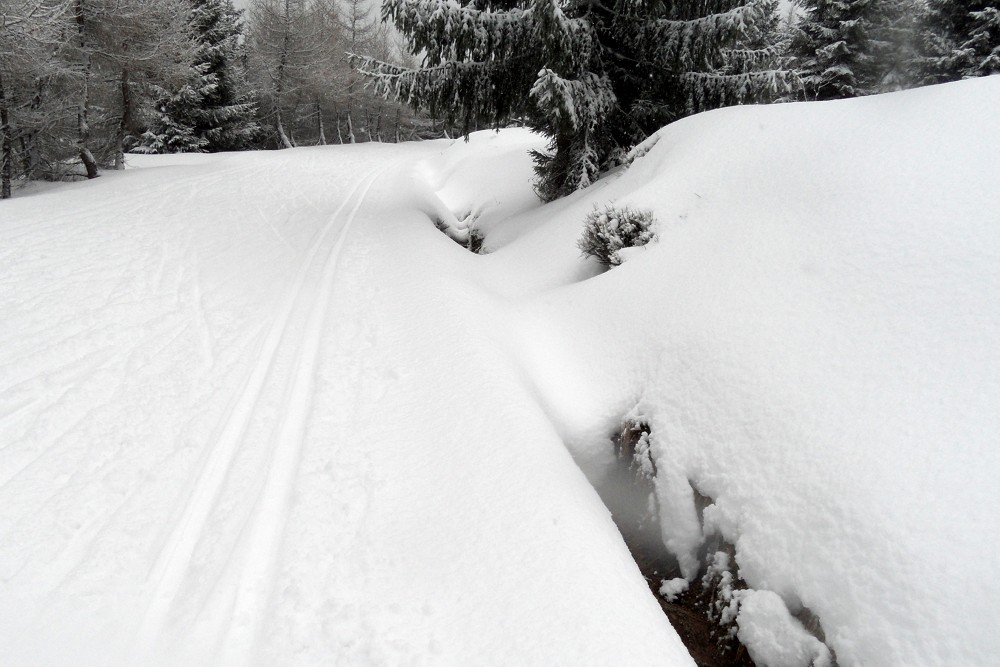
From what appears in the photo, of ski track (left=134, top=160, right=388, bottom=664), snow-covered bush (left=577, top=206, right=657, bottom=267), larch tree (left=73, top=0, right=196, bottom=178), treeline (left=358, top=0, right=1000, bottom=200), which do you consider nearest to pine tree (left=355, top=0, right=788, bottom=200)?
treeline (left=358, top=0, right=1000, bottom=200)

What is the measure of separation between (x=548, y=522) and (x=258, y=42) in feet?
117

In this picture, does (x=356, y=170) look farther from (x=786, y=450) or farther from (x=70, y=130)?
(x=786, y=450)

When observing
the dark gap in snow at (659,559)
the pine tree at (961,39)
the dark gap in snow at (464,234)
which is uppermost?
the pine tree at (961,39)

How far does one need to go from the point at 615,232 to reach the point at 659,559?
3.56 metres

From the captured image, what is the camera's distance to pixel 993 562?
212cm

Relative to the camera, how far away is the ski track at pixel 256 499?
2.49m

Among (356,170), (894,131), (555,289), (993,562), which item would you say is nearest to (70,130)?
(356,170)

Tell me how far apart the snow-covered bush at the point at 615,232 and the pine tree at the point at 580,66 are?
2564 millimetres

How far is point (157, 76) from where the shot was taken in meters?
14.6

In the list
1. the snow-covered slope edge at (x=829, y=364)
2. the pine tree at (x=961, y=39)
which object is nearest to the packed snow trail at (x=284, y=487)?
the snow-covered slope edge at (x=829, y=364)

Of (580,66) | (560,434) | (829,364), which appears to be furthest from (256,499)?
(580,66)

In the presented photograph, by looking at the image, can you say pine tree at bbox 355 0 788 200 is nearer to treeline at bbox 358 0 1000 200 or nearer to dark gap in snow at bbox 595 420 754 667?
treeline at bbox 358 0 1000 200

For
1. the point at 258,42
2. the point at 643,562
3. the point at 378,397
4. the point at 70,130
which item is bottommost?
the point at 643,562

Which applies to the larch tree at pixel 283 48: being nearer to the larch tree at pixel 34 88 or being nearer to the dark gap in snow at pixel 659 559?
the larch tree at pixel 34 88
